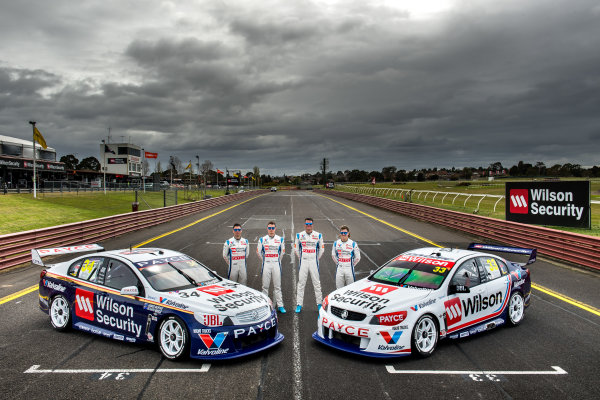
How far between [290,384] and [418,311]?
2170 millimetres

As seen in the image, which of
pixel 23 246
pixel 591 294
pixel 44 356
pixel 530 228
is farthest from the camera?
pixel 530 228

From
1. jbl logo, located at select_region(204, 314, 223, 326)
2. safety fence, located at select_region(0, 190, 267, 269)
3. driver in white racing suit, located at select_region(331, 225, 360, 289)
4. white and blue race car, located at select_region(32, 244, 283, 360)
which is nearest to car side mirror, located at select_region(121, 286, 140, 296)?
white and blue race car, located at select_region(32, 244, 283, 360)

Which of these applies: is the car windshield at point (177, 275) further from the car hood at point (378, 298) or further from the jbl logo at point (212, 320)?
the car hood at point (378, 298)

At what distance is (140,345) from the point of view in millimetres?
6039

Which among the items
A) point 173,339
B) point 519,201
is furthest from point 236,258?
point 519,201

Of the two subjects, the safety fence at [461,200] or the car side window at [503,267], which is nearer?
the car side window at [503,267]

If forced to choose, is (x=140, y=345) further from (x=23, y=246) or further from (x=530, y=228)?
(x=530, y=228)

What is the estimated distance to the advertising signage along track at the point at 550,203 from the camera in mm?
15000

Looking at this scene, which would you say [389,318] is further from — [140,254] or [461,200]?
[461,200]

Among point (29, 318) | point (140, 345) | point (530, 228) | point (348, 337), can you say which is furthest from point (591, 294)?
point (29, 318)

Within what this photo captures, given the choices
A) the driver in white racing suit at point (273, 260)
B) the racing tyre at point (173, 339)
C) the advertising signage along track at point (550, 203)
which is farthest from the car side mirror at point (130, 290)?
the advertising signage along track at point (550, 203)

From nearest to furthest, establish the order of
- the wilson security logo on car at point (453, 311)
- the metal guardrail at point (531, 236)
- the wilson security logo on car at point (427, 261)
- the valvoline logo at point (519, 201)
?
the wilson security logo on car at point (453, 311)
the wilson security logo on car at point (427, 261)
the metal guardrail at point (531, 236)
the valvoline logo at point (519, 201)

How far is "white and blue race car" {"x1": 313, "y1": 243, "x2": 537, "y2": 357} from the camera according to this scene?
5578mm

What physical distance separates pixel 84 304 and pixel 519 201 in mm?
17216
